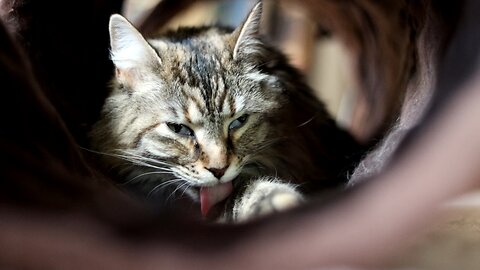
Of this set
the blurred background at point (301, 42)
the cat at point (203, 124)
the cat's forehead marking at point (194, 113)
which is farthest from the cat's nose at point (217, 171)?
the blurred background at point (301, 42)

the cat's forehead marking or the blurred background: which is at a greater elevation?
the cat's forehead marking

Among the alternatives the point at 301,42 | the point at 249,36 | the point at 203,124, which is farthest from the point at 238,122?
the point at 301,42

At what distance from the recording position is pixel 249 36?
1403 millimetres

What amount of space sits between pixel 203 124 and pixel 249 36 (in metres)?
0.23

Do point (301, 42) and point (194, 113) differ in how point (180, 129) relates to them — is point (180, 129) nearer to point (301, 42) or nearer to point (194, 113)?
point (194, 113)

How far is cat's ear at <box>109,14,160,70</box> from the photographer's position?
131cm

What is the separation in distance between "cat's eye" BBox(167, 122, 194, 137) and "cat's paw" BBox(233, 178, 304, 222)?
Result: 168mm

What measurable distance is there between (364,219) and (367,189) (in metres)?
0.05

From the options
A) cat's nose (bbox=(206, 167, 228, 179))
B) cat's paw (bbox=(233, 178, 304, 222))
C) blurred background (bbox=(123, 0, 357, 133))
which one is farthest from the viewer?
blurred background (bbox=(123, 0, 357, 133))

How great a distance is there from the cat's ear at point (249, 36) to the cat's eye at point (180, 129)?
0.19 metres

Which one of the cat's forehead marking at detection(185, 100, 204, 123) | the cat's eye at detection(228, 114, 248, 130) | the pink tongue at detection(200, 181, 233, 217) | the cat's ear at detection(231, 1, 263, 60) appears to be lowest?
the pink tongue at detection(200, 181, 233, 217)

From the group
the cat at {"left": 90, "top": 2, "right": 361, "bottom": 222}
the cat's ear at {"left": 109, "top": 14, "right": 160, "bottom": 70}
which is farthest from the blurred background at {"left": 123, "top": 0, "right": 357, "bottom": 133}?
the cat's ear at {"left": 109, "top": 14, "right": 160, "bottom": 70}

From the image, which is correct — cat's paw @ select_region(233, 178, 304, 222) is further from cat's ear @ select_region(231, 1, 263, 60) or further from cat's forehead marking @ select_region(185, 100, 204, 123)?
cat's ear @ select_region(231, 1, 263, 60)

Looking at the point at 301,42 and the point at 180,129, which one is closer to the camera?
the point at 180,129
